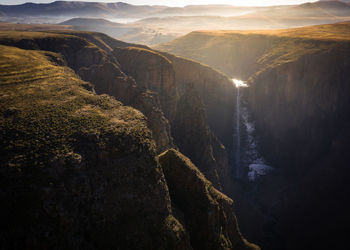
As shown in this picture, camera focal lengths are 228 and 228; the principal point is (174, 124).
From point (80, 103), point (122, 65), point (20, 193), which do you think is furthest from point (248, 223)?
point (122, 65)

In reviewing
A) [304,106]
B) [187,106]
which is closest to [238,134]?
[304,106]

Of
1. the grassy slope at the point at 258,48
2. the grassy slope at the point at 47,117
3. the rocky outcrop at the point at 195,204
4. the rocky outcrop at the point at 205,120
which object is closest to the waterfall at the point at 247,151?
the rocky outcrop at the point at 205,120

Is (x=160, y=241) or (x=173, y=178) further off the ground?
(x=173, y=178)

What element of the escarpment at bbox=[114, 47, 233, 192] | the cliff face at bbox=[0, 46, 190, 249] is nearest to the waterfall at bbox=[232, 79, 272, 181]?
the escarpment at bbox=[114, 47, 233, 192]

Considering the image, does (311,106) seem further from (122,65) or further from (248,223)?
(122,65)

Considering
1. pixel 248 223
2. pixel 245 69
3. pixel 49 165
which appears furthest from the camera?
pixel 245 69

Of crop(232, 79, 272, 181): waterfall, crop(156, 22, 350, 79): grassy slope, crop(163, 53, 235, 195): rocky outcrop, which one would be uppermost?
crop(156, 22, 350, 79): grassy slope

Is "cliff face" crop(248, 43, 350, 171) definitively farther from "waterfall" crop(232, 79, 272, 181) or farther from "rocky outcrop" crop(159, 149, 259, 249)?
"rocky outcrop" crop(159, 149, 259, 249)
